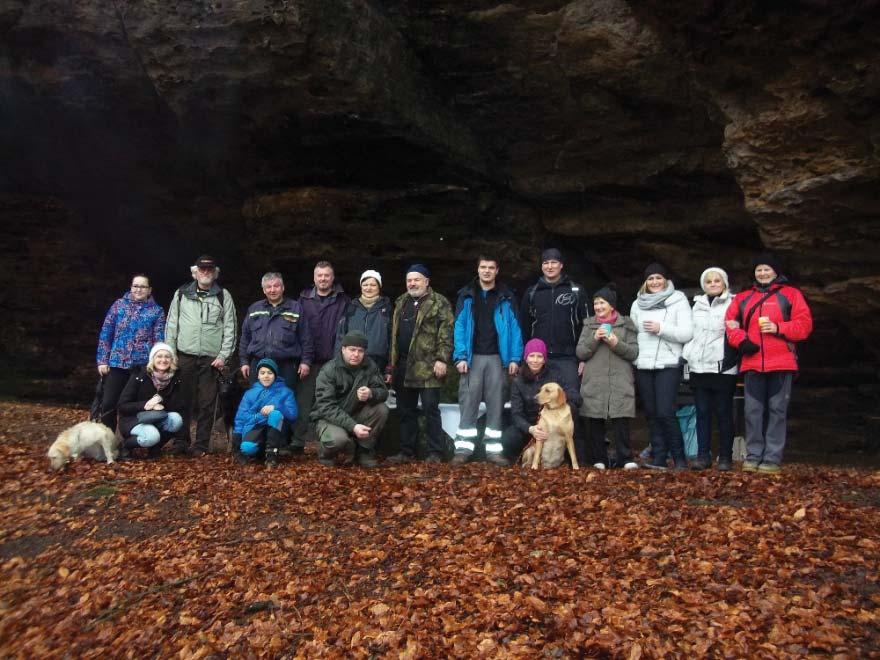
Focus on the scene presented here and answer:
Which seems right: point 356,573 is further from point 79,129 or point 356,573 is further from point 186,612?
point 79,129

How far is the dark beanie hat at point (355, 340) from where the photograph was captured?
8.17 metres

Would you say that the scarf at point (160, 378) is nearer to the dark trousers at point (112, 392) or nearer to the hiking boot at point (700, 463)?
the dark trousers at point (112, 392)

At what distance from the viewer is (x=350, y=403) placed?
831cm

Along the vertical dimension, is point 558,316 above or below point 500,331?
above

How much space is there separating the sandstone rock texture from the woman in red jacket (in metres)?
2.18

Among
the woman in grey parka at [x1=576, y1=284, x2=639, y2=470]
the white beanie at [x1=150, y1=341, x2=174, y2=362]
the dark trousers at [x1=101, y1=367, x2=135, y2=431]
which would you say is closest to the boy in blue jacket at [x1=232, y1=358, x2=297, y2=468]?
the white beanie at [x1=150, y1=341, x2=174, y2=362]

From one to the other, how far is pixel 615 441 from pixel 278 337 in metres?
4.63

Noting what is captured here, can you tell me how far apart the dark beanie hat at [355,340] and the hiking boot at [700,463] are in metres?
4.25

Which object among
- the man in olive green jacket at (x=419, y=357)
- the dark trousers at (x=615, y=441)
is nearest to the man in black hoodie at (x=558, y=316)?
the dark trousers at (x=615, y=441)

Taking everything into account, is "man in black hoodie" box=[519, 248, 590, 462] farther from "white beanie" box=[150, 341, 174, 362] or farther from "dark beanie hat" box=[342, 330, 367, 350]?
"white beanie" box=[150, 341, 174, 362]

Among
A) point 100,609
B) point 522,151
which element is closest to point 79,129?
point 522,151

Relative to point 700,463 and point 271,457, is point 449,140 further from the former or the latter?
point 700,463

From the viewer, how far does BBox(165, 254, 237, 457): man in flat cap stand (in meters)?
9.40

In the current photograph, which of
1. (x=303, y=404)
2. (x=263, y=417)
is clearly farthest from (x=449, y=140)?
(x=263, y=417)
